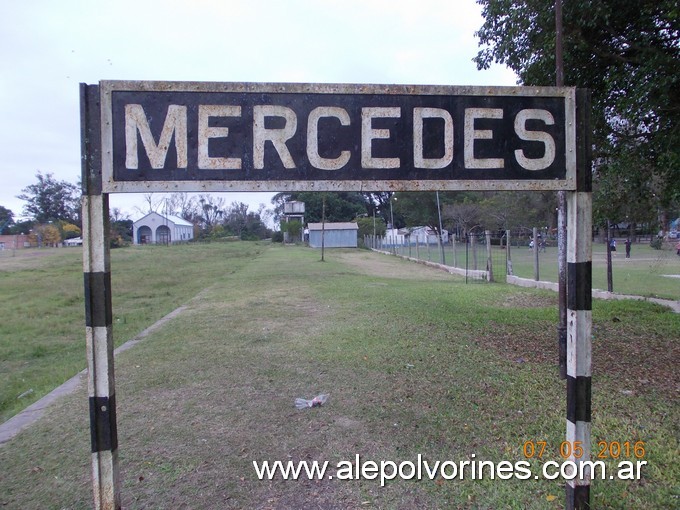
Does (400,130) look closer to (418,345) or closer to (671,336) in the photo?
(418,345)

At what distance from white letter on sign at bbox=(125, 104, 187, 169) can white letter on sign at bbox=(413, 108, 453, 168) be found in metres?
1.06

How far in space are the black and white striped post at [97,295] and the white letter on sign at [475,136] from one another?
1678 millimetres

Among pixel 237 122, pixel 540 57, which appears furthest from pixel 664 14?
pixel 237 122

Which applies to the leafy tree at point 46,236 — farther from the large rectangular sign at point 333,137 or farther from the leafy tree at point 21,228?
the large rectangular sign at point 333,137

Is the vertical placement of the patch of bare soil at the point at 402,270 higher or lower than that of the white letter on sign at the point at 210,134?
lower

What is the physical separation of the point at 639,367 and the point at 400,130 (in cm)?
434

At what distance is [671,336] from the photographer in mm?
6703

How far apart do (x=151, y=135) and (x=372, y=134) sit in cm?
101

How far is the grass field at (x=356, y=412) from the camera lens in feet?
9.79

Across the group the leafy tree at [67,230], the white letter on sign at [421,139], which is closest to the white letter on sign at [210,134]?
the white letter on sign at [421,139]

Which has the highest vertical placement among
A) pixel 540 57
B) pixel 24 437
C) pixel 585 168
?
pixel 540 57

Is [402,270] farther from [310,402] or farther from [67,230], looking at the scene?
[67,230]

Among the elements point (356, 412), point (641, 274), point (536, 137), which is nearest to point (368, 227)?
point (641, 274)

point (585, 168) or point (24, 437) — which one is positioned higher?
point (585, 168)
